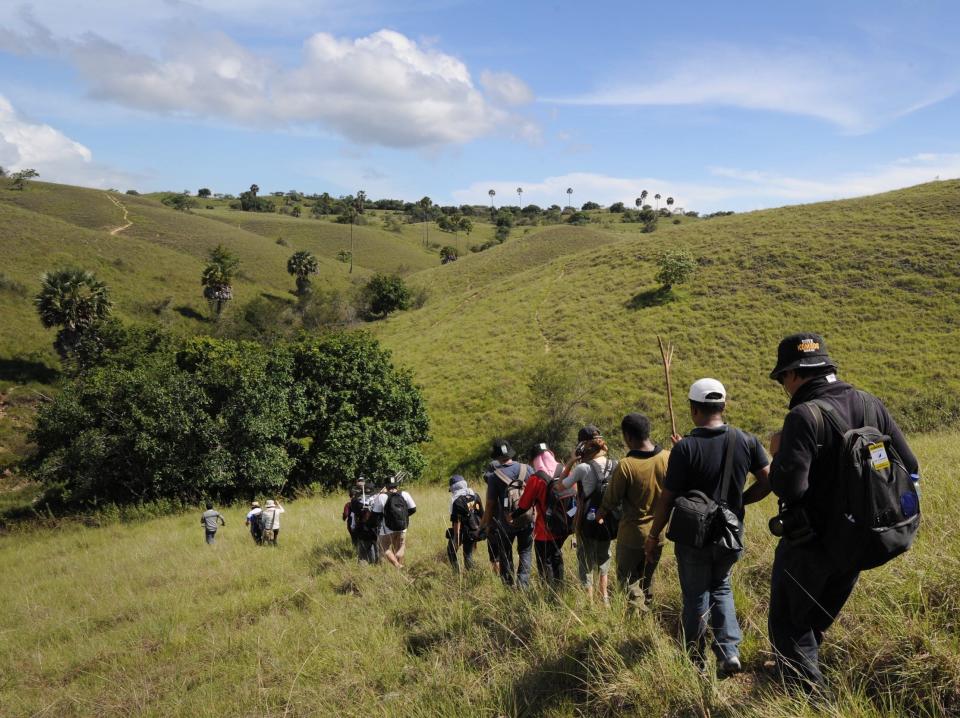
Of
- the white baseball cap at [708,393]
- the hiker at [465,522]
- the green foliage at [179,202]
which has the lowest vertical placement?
the hiker at [465,522]

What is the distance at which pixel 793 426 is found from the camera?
2.86 m

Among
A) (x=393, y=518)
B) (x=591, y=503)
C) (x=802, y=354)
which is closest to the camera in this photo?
(x=802, y=354)

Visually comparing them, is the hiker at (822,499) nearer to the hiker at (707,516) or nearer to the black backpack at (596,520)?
the hiker at (707,516)

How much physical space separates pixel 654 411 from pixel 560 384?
5.22 metres

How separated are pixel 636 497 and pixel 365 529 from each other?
5.26 meters

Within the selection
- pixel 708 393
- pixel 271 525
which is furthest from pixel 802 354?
pixel 271 525

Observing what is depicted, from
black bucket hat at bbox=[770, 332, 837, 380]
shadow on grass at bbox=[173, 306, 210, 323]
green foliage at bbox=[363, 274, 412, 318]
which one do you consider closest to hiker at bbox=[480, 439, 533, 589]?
black bucket hat at bbox=[770, 332, 837, 380]

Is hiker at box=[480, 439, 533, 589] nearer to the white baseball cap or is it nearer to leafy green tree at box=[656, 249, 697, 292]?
the white baseball cap

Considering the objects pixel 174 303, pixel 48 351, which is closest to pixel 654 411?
pixel 48 351

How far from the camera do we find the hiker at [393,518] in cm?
824

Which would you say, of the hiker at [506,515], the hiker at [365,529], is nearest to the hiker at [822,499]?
the hiker at [506,515]

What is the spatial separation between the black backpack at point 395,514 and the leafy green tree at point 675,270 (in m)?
41.6

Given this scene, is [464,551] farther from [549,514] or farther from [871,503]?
[871,503]

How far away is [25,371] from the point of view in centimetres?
4647
